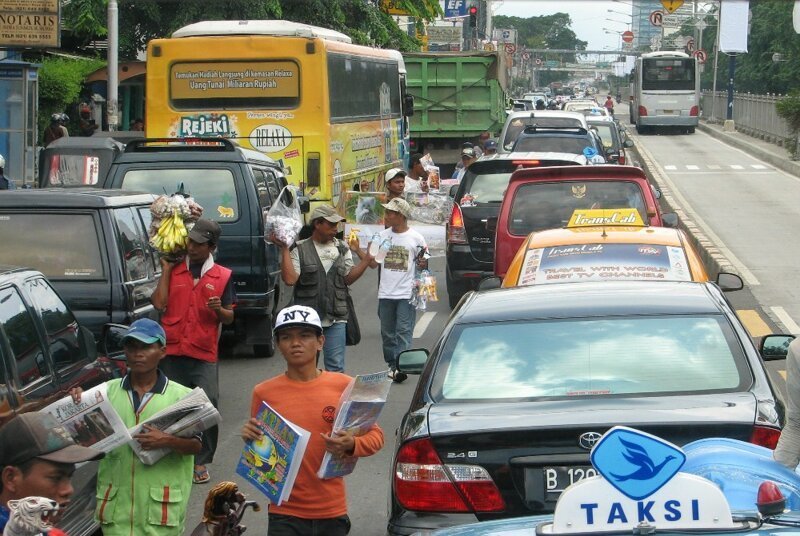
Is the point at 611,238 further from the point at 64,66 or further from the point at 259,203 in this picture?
the point at 64,66

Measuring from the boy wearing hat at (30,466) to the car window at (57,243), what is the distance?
5611mm

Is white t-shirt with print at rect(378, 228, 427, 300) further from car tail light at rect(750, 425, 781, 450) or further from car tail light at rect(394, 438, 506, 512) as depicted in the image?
car tail light at rect(750, 425, 781, 450)

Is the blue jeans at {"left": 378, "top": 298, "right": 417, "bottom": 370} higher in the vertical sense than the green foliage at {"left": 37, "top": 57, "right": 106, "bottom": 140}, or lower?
lower

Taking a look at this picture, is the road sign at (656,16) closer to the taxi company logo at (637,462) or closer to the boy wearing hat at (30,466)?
the boy wearing hat at (30,466)

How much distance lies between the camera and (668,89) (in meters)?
56.8

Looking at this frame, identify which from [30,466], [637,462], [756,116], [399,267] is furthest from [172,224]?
[756,116]

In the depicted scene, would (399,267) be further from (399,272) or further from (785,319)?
(785,319)

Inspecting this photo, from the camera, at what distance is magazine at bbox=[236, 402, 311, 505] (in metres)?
5.27

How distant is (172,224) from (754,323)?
7.80 meters

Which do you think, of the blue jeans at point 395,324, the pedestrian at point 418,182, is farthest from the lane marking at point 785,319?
the blue jeans at point 395,324

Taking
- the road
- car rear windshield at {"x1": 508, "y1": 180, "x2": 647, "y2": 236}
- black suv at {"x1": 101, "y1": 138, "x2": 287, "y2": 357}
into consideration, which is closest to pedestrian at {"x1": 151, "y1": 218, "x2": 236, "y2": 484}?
the road

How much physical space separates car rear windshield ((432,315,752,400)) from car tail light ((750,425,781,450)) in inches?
14.0

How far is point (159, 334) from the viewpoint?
5559 millimetres

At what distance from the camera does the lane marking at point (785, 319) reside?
14162mm
